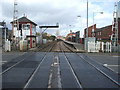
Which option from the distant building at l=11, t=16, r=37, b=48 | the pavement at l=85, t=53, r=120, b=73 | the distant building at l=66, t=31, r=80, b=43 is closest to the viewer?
the pavement at l=85, t=53, r=120, b=73

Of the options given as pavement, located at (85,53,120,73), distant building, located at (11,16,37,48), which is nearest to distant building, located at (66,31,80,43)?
distant building, located at (11,16,37,48)

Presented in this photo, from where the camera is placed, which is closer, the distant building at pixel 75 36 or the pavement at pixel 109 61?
the pavement at pixel 109 61

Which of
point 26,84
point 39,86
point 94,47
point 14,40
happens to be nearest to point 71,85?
point 39,86

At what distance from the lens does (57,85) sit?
872 centimetres

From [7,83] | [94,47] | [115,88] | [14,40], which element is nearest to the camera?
[115,88]

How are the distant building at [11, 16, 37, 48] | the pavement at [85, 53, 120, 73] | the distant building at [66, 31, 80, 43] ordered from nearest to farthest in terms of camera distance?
1. the pavement at [85, 53, 120, 73]
2. the distant building at [11, 16, 37, 48]
3. the distant building at [66, 31, 80, 43]

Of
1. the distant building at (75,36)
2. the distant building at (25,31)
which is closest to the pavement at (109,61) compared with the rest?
the distant building at (25,31)

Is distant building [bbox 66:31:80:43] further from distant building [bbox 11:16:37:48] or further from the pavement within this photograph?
the pavement

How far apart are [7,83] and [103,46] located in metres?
26.7

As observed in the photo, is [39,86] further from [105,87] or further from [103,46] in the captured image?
[103,46]

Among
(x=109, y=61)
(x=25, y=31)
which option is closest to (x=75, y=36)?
(x=25, y=31)

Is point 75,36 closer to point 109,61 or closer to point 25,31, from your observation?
point 25,31

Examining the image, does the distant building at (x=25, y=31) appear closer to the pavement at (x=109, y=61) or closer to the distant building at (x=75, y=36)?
the pavement at (x=109, y=61)

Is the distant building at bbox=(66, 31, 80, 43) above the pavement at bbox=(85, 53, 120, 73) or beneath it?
above
